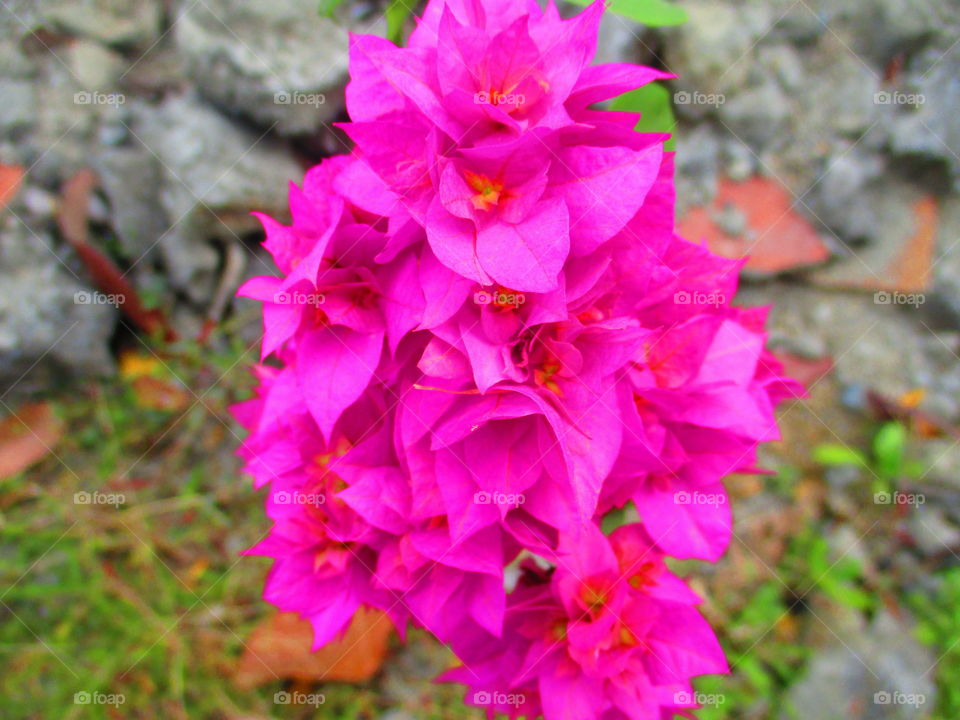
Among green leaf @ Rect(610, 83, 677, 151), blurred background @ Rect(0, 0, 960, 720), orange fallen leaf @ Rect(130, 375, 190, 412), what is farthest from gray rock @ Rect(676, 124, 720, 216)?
orange fallen leaf @ Rect(130, 375, 190, 412)

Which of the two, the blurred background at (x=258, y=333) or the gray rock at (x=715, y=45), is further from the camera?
the gray rock at (x=715, y=45)

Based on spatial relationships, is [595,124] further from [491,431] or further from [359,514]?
[359,514]

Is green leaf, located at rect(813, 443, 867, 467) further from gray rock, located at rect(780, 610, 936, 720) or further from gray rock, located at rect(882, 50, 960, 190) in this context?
gray rock, located at rect(882, 50, 960, 190)

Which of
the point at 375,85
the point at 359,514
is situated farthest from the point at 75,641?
the point at 375,85

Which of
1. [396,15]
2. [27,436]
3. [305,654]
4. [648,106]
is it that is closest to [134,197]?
[27,436]

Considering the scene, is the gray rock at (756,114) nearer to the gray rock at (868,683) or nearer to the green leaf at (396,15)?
the green leaf at (396,15)

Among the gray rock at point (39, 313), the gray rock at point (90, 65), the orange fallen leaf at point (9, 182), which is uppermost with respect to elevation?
the gray rock at point (90, 65)

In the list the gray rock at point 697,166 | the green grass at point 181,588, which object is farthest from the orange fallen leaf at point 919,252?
the green grass at point 181,588
